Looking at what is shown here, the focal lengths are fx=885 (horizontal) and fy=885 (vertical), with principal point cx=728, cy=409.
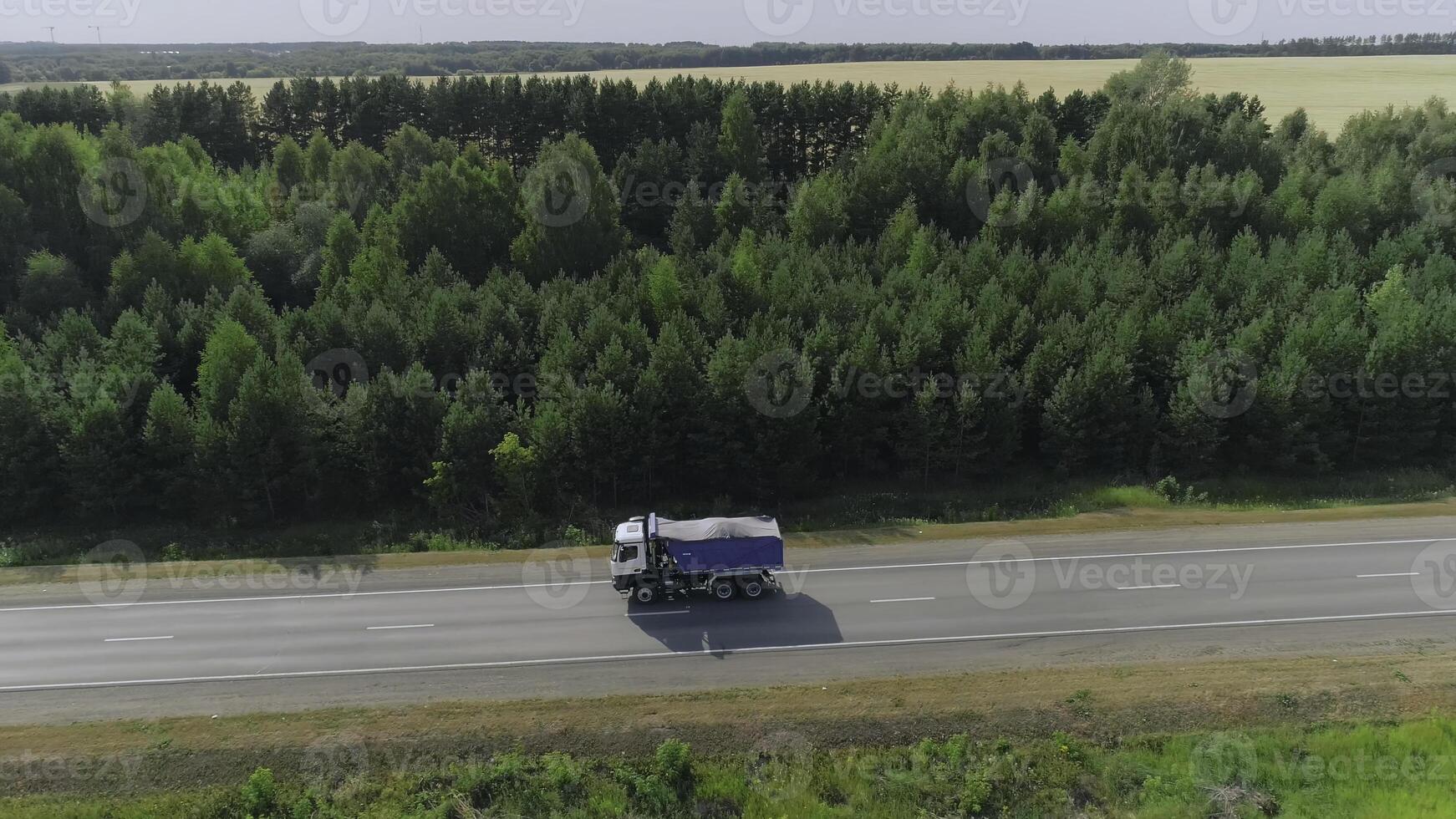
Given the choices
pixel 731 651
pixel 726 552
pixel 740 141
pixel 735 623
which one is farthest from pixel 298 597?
pixel 740 141

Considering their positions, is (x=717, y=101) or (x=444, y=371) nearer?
(x=444, y=371)

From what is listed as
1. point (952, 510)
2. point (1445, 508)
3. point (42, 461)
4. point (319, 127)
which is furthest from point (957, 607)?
point (319, 127)

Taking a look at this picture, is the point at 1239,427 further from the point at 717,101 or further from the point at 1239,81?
the point at 1239,81

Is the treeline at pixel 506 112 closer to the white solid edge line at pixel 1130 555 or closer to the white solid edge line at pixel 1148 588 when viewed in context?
the white solid edge line at pixel 1130 555

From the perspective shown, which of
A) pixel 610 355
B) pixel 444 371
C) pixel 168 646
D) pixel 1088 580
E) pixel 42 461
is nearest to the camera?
pixel 168 646

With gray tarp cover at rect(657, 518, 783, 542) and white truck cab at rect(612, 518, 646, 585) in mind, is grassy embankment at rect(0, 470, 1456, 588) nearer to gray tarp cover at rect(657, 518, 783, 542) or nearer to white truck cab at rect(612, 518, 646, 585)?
white truck cab at rect(612, 518, 646, 585)
